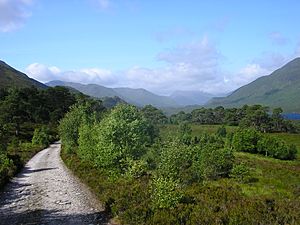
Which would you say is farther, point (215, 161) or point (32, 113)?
point (32, 113)

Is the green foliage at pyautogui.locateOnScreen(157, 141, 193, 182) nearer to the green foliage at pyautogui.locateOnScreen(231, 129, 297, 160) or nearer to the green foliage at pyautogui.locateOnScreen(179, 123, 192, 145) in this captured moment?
the green foliage at pyautogui.locateOnScreen(179, 123, 192, 145)

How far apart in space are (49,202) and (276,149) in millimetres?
98131

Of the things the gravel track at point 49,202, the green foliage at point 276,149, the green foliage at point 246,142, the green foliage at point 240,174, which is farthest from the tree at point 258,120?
the gravel track at point 49,202

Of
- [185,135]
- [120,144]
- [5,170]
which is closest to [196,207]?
[120,144]

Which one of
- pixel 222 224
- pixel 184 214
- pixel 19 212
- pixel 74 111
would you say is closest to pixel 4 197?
pixel 19 212

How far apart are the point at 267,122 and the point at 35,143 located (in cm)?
12924

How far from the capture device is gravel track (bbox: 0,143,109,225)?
797 inches

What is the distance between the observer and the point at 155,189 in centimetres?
1867

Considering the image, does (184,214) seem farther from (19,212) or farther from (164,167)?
(19,212)

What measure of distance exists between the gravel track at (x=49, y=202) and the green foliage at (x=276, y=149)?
88797 millimetres

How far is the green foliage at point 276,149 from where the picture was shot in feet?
359

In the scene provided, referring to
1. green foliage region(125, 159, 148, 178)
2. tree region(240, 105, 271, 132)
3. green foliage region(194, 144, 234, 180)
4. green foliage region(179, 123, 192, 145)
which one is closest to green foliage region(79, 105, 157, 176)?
green foliage region(125, 159, 148, 178)

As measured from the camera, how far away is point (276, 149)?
110125 millimetres

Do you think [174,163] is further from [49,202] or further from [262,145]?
[262,145]
